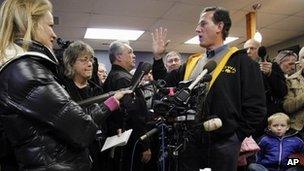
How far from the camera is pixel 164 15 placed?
616cm

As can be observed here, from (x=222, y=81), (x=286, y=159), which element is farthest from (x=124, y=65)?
(x=286, y=159)

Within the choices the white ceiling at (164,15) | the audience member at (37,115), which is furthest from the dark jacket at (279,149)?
the white ceiling at (164,15)

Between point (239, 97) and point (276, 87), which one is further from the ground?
point (276, 87)

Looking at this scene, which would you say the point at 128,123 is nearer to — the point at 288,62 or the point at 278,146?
the point at 278,146

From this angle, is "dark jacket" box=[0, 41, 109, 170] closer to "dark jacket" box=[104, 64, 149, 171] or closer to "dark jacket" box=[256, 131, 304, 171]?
"dark jacket" box=[104, 64, 149, 171]

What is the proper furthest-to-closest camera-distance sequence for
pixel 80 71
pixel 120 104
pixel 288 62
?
1. pixel 288 62
2. pixel 80 71
3. pixel 120 104

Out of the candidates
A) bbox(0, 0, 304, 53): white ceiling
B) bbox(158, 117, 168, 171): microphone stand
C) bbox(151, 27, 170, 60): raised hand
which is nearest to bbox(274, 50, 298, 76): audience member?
bbox(151, 27, 170, 60): raised hand

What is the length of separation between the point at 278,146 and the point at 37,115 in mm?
2558

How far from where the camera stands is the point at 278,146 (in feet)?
10.4

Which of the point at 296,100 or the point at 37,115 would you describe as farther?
the point at 296,100

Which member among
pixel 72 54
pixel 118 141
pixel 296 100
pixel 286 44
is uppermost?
pixel 286 44

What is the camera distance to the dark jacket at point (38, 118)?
1.21 meters

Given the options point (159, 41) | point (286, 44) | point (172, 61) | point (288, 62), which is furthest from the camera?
point (286, 44)

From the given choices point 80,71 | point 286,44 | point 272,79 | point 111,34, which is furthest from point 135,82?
point 286,44
